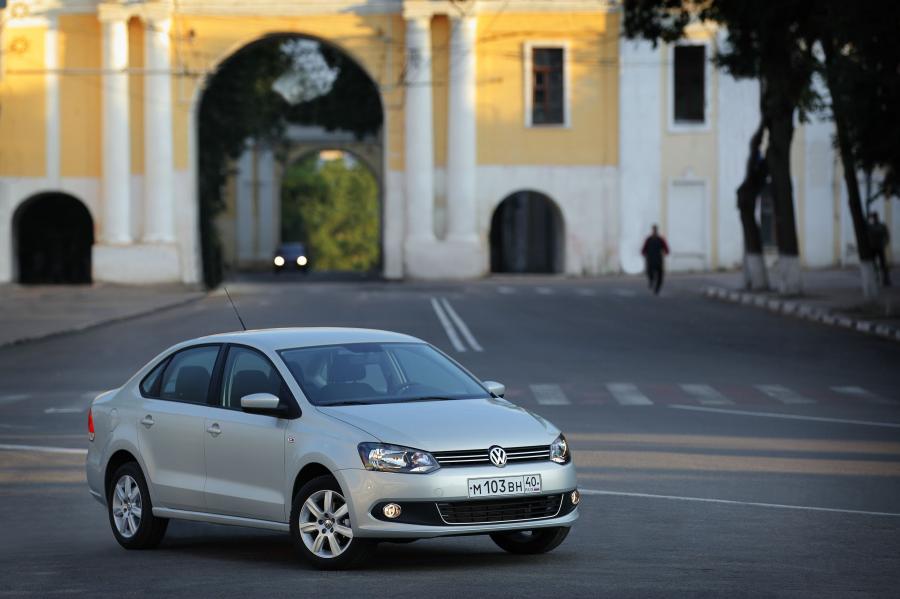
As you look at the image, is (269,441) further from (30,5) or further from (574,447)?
(30,5)

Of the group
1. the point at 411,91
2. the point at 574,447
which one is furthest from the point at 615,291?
the point at 574,447

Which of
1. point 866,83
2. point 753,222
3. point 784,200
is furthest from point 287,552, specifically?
point 753,222

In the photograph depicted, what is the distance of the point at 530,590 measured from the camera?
356 inches

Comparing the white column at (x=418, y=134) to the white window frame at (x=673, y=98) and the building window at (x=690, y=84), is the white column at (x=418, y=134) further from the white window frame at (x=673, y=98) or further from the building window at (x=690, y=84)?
the building window at (x=690, y=84)

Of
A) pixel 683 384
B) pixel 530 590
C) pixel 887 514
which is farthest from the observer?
pixel 683 384

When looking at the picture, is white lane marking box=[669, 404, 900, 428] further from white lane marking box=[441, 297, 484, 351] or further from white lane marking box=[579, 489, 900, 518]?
white lane marking box=[441, 297, 484, 351]

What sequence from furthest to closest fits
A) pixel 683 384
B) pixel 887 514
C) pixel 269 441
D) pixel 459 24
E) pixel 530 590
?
pixel 459 24, pixel 683 384, pixel 887 514, pixel 269 441, pixel 530 590

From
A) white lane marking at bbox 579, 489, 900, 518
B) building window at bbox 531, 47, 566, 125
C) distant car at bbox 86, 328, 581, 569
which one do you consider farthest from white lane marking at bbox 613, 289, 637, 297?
distant car at bbox 86, 328, 581, 569

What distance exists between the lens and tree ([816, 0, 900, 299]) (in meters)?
28.4

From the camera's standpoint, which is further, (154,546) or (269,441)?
(154,546)

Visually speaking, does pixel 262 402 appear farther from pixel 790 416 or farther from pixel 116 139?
pixel 116 139

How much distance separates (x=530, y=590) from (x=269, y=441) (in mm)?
2049

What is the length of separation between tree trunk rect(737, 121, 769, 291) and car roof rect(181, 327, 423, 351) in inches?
1361

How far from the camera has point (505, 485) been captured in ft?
31.6
